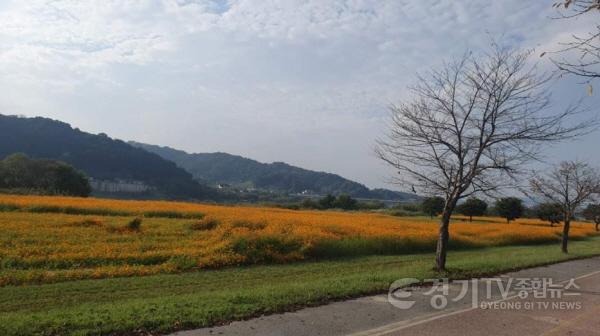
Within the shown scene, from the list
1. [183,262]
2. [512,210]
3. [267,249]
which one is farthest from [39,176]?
[512,210]

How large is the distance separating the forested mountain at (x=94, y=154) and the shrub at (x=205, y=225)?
93.9 m

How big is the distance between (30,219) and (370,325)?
23.1 meters

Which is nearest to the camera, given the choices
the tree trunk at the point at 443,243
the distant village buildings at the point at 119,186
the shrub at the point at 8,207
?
the tree trunk at the point at 443,243

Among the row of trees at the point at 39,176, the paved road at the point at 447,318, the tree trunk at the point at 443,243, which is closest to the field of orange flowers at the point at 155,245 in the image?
the tree trunk at the point at 443,243

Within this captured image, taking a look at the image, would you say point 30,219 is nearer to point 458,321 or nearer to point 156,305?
point 156,305

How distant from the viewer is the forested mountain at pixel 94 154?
405 ft

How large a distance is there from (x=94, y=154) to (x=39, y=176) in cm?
5909

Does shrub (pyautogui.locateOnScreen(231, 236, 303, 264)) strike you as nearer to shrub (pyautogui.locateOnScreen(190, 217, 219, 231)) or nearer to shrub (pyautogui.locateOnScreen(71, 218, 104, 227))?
shrub (pyautogui.locateOnScreen(190, 217, 219, 231))

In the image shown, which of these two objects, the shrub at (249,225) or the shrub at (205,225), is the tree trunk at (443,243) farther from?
the shrub at (205,225)

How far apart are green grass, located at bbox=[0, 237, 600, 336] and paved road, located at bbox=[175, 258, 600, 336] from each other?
54cm

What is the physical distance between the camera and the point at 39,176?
76.1 meters

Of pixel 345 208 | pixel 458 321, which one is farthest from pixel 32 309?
pixel 345 208

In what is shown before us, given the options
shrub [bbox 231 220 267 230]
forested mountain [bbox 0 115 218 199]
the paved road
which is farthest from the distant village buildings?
the paved road

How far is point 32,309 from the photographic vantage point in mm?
9977
